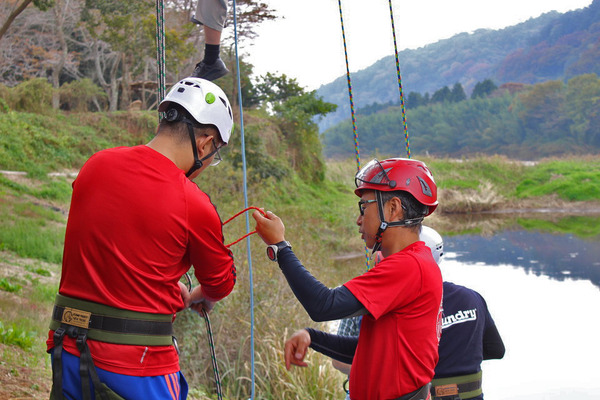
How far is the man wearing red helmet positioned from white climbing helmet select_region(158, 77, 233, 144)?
1.38ft

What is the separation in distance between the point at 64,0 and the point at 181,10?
16.2ft

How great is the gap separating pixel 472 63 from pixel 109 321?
453ft

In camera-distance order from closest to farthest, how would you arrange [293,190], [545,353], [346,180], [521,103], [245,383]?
[245,383], [545,353], [293,190], [346,180], [521,103]

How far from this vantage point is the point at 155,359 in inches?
92.4

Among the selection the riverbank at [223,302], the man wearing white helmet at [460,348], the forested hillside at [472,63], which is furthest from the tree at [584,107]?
the man wearing white helmet at [460,348]

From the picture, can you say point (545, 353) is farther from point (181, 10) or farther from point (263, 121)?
point (181, 10)

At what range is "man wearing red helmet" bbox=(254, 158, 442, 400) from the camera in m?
2.40

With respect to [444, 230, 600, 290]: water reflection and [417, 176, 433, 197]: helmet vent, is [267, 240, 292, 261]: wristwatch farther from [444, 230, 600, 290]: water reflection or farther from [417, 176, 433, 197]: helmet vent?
[444, 230, 600, 290]: water reflection

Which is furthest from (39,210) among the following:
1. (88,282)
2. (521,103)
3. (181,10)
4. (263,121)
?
(521,103)

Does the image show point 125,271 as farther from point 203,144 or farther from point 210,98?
point 210,98

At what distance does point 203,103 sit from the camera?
2.56 meters

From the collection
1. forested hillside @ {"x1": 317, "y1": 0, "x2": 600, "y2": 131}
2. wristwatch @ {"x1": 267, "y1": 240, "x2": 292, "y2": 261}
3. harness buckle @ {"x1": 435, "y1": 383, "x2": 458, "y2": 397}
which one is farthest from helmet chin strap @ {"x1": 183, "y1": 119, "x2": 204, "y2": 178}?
forested hillside @ {"x1": 317, "y1": 0, "x2": 600, "y2": 131}

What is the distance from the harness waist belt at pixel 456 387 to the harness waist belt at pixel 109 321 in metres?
1.79

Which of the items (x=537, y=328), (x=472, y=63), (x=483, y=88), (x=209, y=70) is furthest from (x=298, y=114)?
(x=472, y=63)
